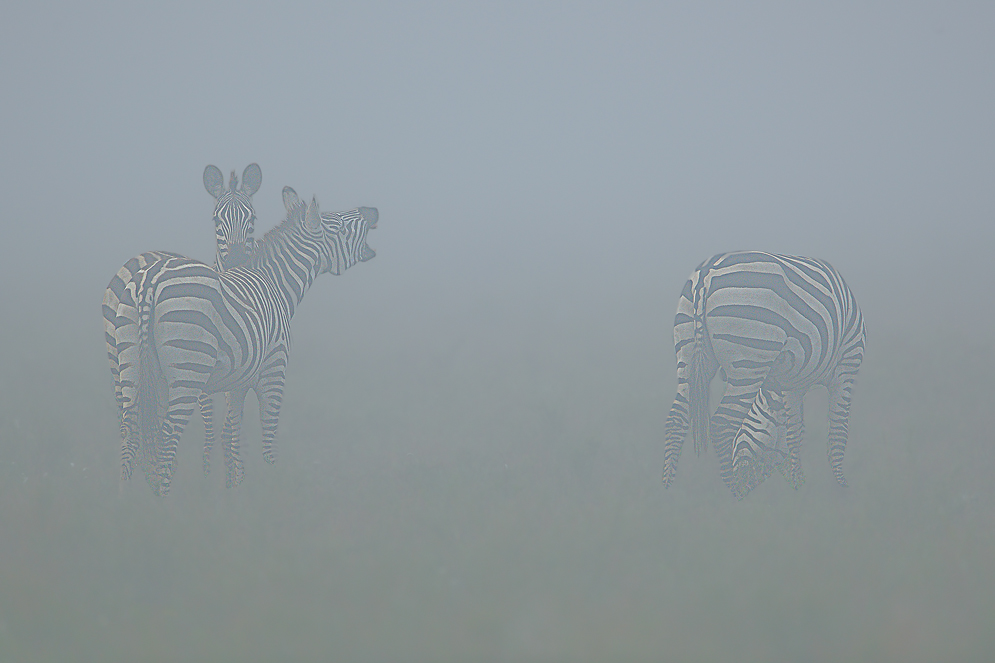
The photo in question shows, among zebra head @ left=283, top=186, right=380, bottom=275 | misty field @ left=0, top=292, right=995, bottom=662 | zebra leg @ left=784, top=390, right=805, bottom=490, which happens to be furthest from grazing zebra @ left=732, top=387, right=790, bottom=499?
zebra head @ left=283, top=186, right=380, bottom=275

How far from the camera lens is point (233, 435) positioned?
6844mm

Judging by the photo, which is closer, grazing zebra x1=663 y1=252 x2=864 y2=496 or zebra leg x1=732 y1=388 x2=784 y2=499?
grazing zebra x1=663 y1=252 x2=864 y2=496

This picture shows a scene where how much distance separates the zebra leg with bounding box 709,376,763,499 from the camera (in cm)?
607

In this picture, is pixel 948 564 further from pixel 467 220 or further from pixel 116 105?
pixel 116 105

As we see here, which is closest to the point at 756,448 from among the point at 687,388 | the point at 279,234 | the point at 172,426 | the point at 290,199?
the point at 687,388

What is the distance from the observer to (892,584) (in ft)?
14.2

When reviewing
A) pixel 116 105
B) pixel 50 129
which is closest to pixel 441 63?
pixel 116 105

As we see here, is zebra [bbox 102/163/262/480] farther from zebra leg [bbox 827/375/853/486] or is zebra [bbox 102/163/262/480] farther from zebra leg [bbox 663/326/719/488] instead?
zebra leg [bbox 827/375/853/486]

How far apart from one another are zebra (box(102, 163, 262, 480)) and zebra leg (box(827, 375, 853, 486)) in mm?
6305

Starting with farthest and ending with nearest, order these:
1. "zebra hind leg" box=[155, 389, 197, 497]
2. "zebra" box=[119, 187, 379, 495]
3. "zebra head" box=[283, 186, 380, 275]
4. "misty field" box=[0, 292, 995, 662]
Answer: "zebra head" box=[283, 186, 380, 275]
"zebra hind leg" box=[155, 389, 197, 497]
"zebra" box=[119, 187, 379, 495]
"misty field" box=[0, 292, 995, 662]

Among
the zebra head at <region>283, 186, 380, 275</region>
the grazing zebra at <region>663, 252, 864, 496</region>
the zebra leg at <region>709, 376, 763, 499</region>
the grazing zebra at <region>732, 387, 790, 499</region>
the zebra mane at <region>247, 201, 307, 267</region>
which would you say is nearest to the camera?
the grazing zebra at <region>663, 252, 864, 496</region>

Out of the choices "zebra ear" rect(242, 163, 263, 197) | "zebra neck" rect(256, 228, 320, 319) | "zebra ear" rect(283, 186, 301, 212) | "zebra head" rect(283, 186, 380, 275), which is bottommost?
"zebra neck" rect(256, 228, 320, 319)

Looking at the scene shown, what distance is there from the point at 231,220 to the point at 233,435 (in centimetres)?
224

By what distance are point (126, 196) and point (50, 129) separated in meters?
20.0
